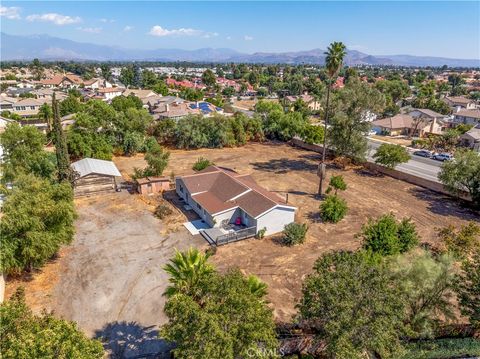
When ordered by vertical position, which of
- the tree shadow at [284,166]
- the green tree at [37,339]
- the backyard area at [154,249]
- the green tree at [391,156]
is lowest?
the backyard area at [154,249]

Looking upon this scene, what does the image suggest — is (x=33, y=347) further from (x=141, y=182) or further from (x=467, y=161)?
(x=467, y=161)

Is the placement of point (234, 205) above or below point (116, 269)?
above

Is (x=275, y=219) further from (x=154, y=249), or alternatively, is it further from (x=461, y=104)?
(x=461, y=104)

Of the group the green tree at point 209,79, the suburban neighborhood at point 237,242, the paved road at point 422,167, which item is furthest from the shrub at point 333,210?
the green tree at point 209,79

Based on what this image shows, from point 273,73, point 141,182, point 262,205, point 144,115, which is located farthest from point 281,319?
point 273,73

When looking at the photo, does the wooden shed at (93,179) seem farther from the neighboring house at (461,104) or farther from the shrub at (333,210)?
the neighboring house at (461,104)

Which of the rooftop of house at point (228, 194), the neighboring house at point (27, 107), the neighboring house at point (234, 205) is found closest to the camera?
the neighboring house at point (234, 205)

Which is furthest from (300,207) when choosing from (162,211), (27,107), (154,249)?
(27,107)
